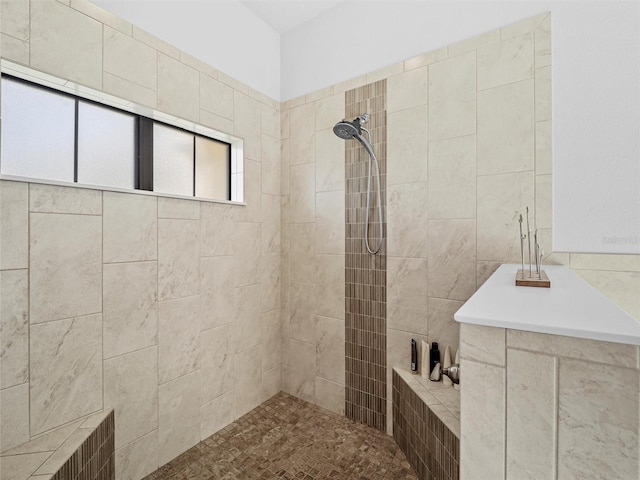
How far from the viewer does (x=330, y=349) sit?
2105 millimetres

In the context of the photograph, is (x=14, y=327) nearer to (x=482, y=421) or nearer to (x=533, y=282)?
(x=482, y=421)

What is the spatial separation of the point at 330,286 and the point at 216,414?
1.04 metres

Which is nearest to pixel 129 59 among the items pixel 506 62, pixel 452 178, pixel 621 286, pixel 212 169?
pixel 212 169

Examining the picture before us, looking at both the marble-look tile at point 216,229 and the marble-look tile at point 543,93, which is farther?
the marble-look tile at point 216,229

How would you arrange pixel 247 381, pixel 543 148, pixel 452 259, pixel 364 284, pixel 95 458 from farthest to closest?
pixel 247 381 → pixel 364 284 → pixel 452 259 → pixel 543 148 → pixel 95 458

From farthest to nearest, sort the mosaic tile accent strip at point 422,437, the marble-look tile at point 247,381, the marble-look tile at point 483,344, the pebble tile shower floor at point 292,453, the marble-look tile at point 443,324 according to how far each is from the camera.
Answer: the marble-look tile at point 247,381 < the marble-look tile at point 443,324 < the pebble tile shower floor at point 292,453 < the mosaic tile accent strip at point 422,437 < the marble-look tile at point 483,344

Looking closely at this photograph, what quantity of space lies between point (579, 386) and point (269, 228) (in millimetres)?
1920

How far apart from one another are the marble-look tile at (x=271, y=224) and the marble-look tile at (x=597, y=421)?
6.10 ft

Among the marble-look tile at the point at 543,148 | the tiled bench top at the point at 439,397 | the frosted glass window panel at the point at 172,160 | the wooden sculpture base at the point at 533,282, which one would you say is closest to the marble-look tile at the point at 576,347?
the wooden sculpture base at the point at 533,282

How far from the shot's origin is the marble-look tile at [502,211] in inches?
57.7

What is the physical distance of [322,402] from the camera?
213cm

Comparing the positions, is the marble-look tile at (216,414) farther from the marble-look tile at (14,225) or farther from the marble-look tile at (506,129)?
the marble-look tile at (506,129)

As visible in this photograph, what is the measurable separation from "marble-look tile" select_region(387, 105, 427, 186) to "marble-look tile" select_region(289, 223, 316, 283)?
2.23ft

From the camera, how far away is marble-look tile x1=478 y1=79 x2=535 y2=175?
1.45 m
